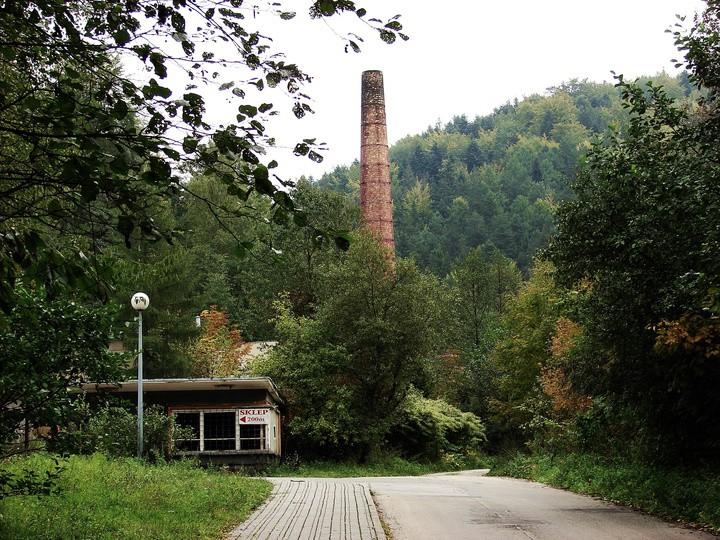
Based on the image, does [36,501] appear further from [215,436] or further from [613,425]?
[215,436]

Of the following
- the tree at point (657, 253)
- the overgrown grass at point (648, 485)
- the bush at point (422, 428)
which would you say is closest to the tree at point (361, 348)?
the bush at point (422, 428)

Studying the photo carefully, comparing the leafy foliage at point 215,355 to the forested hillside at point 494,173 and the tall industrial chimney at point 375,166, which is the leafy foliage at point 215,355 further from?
the forested hillside at point 494,173

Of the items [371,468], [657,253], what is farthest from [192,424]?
[657,253]

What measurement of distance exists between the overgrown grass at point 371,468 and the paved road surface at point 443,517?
1165 centimetres

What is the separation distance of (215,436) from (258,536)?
19412 mm

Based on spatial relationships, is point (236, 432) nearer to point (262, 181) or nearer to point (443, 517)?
point (443, 517)

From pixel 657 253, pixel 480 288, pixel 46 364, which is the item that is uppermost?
pixel 480 288

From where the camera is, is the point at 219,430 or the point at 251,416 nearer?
the point at 251,416

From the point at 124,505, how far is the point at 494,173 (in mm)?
118322

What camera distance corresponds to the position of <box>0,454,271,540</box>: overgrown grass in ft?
32.6

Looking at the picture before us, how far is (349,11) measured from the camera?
4.66m

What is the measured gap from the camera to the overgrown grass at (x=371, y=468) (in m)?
30.9

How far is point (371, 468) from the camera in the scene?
117 feet

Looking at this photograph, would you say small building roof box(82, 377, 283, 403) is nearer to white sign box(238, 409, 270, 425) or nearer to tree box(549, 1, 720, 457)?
white sign box(238, 409, 270, 425)
